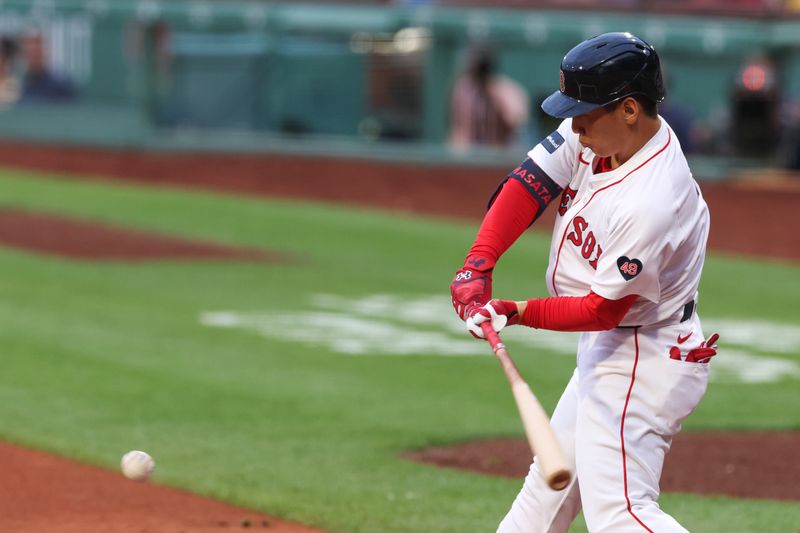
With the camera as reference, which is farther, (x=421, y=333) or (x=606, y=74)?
(x=421, y=333)

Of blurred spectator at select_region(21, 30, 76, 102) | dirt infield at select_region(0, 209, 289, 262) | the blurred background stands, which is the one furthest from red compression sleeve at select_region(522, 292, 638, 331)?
blurred spectator at select_region(21, 30, 76, 102)

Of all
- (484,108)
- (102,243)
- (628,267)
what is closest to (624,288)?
(628,267)

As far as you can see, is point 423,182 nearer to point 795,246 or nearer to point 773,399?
point 795,246

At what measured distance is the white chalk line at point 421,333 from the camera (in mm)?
9000

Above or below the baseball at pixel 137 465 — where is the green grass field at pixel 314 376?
below

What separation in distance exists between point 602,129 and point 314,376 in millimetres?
4586

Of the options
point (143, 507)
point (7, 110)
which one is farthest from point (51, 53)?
point (143, 507)

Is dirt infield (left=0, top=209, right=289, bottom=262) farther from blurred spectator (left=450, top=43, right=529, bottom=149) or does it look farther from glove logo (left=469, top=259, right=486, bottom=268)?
A: glove logo (left=469, top=259, right=486, bottom=268)

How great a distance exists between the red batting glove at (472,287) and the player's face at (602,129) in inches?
18.0

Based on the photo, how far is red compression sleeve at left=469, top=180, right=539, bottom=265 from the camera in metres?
4.04

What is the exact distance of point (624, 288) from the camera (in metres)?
3.63

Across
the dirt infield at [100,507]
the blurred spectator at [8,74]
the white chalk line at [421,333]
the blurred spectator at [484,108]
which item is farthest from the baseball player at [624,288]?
the blurred spectator at [8,74]

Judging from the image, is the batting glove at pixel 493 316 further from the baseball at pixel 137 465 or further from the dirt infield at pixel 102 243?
the dirt infield at pixel 102 243

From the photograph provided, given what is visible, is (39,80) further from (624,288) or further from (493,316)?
(624,288)
